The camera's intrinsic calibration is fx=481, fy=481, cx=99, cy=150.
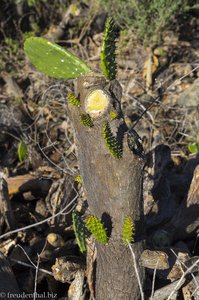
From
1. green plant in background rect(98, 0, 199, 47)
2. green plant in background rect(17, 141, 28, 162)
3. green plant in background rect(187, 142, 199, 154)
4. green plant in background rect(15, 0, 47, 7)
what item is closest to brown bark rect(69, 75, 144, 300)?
green plant in background rect(17, 141, 28, 162)

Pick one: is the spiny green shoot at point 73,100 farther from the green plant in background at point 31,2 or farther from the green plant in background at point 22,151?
the green plant in background at point 31,2

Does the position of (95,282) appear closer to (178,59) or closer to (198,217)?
(198,217)

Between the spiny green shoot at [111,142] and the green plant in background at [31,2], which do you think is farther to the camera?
the green plant in background at [31,2]

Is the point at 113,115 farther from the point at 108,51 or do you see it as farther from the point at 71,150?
the point at 71,150

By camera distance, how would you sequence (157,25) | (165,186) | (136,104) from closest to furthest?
(165,186) → (136,104) → (157,25)

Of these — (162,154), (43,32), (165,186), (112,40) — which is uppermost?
(43,32)

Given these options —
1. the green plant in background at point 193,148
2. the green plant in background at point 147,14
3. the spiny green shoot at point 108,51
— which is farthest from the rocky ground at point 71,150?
the spiny green shoot at point 108,51

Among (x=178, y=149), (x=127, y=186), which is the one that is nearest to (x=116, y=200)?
(x=127, y=186)
